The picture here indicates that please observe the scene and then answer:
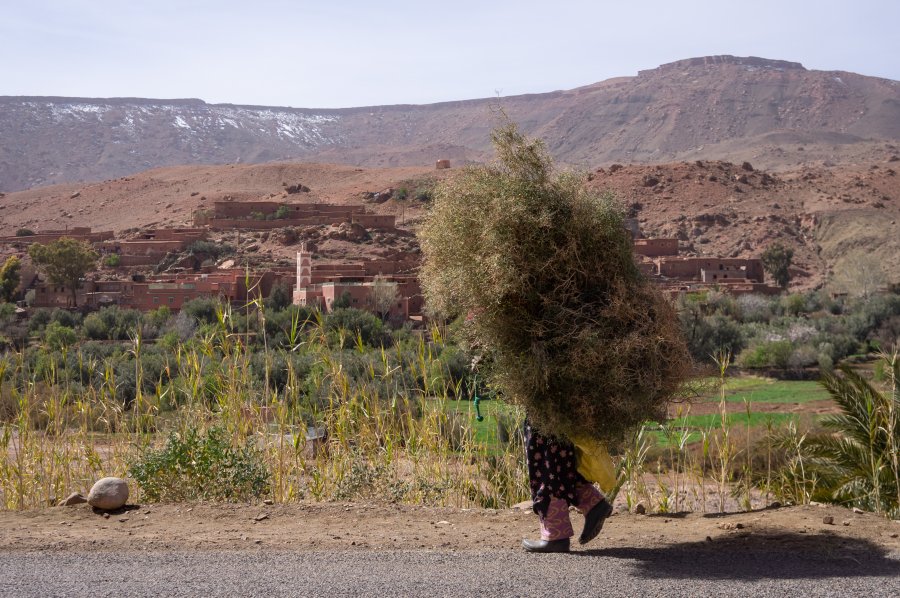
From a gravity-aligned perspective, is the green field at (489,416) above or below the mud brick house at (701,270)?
above

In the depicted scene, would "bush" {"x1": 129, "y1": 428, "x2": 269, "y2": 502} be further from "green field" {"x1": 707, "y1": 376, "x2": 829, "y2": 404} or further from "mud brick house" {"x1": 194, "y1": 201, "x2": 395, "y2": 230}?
"mud brick house" {"x1": 194, "y1": 201, "x2": 395, "y2": 230}

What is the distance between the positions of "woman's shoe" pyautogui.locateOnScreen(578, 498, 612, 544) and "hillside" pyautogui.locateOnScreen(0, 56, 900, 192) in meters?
87.6

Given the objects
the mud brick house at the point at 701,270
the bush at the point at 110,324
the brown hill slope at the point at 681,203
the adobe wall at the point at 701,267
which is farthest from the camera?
the brown hill slope at the point at 681,203

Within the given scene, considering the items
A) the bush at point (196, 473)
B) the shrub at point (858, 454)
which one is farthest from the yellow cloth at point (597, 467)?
the bush at point (196, 473)

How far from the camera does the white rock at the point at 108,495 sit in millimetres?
5281

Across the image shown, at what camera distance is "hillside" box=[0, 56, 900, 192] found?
110062 mm

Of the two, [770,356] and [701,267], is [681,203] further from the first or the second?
[770,356]

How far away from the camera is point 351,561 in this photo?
153 inches

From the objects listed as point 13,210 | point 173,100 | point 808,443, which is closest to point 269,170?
point 13,210

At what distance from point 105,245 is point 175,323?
848 inches

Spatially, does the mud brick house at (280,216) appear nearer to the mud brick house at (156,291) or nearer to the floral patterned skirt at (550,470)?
the mud brick house at (156,291)

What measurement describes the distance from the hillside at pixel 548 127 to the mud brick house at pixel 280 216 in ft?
157

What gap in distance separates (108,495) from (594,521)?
2.73m

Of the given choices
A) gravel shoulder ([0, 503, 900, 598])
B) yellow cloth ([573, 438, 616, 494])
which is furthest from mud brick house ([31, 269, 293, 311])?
yellow cloth ([573, 438, 616, 494])
